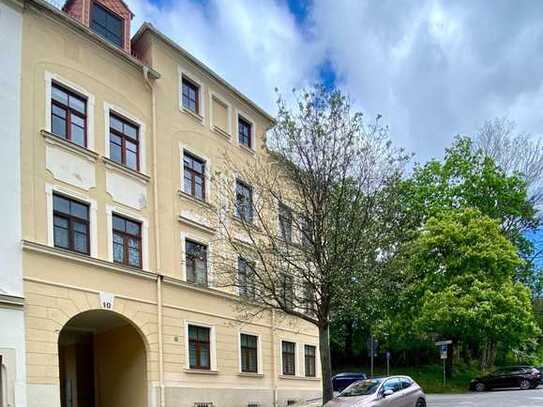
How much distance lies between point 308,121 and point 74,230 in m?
7.93

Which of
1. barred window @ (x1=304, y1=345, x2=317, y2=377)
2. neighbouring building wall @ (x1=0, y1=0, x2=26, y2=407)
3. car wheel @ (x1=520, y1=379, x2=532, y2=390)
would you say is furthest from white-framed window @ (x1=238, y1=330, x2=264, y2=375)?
car wheel @ (x1=520, y1=379, x2=532, y2=390)

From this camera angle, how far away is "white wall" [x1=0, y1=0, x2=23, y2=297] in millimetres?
14453

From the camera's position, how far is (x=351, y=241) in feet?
60.5

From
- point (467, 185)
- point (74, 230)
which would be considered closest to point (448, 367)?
point (467, 185)

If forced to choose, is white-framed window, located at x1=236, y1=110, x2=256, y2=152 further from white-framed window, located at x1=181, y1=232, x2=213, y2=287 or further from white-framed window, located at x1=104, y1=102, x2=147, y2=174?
white-framed window, located at x1=104, y1=102, x2=147, y2=174

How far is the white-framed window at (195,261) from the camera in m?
20.4

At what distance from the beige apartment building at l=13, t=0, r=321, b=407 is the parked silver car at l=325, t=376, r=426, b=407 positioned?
5749 millimetres

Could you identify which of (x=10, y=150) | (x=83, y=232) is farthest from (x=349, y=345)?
(x=10, y=150)

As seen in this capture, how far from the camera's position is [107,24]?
19.5 m

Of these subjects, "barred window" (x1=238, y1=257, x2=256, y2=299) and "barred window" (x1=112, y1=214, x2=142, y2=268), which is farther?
"barred window" (x1=238, y1=257, x2=256, y2=299)

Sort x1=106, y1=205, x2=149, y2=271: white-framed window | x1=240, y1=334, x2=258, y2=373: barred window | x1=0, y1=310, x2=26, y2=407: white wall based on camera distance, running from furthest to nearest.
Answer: x1=240, y1=334, x2=258, y2=373: barred window → x1=106, y1=205, x2=149, y2=271: white-framed window → x1=0, y1=310, x2=26, y2=407: white wall

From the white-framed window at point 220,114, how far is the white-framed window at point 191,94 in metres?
0.54

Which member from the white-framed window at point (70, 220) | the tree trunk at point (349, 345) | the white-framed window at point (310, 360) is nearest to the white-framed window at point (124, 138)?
the white-framed window at point (70, 220)

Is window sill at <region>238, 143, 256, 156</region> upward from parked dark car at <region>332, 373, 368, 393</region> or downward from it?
upward
